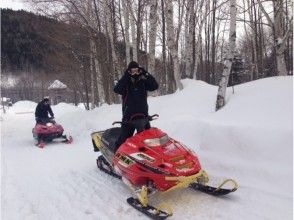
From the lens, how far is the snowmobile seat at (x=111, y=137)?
19.5ft

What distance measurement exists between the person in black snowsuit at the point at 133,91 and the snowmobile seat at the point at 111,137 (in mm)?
457

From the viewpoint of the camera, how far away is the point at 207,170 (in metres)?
5.97

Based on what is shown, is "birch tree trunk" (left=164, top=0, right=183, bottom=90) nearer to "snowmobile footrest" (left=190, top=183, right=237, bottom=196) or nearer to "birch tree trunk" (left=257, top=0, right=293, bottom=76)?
"birch tree trunk" (left=257, top=0, right=293, bottom=76)

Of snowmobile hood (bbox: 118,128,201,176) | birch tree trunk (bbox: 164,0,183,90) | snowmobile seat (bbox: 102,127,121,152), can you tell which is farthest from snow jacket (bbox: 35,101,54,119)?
snowmobile hood (bbox: 118,128,201,176)

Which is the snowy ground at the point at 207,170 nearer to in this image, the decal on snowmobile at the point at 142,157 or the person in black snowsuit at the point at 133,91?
the decal on snowmobile at the point at 142,157

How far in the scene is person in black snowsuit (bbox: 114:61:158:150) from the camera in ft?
17.9

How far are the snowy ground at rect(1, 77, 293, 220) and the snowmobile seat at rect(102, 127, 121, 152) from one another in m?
0.54

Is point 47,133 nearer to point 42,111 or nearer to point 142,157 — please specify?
point 42,111

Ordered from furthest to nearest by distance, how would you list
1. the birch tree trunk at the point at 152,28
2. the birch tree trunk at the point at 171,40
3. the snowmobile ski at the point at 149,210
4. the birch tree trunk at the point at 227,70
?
1. the birch tree trunk at the point at 152,28
2. the birch tree trunk at the point at 171,40
3. the birch tree trunk at the point at 227,70
4. the snowmobile ski at the point at 149,210

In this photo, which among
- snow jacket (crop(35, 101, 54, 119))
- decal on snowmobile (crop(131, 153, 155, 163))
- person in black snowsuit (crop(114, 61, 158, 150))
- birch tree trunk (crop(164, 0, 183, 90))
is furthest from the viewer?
snow jacket (crop(35, 101, 54, 119))

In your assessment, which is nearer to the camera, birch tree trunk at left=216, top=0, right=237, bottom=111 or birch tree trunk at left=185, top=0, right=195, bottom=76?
birch tree trunk at left=216, top=0, right=237, bottom=111

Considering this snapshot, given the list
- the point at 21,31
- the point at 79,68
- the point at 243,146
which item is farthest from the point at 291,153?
the point at 21,31

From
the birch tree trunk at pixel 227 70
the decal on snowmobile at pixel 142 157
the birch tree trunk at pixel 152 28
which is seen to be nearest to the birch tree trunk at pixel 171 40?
the birch tree trunk at pixel 152 28

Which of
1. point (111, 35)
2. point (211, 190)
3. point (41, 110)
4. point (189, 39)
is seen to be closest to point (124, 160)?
point (211, 190)
